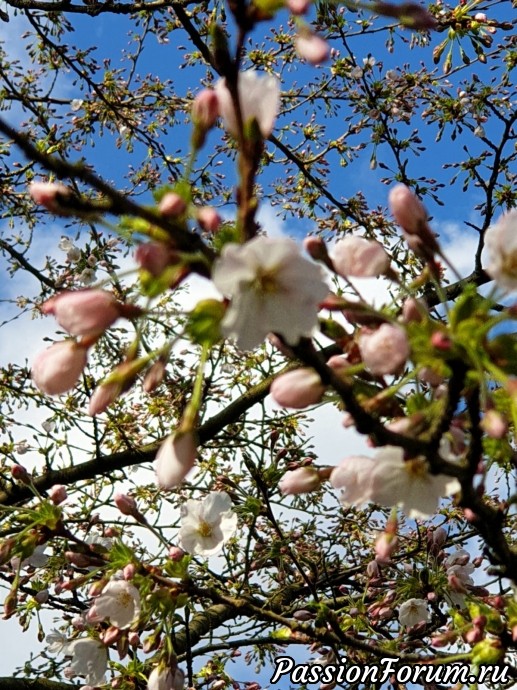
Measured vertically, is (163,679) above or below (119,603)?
below

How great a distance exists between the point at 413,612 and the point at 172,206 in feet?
7.79

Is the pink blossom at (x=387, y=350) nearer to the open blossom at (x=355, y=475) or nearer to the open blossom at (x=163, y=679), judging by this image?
the open blossom at (x=355, y=475)

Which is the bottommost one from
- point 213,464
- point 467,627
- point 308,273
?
point 467,627

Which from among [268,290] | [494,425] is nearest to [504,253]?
[494,425]

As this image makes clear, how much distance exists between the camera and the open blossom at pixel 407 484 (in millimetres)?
1202

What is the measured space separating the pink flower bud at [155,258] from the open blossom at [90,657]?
6.16ft

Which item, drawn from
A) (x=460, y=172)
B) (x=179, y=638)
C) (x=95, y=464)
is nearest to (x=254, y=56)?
(x=460, y=172)

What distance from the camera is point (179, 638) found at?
3.55 m

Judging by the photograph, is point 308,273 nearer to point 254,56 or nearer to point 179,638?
point 179,638

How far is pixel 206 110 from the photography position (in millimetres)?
1114

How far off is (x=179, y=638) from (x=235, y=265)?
10.1 ft

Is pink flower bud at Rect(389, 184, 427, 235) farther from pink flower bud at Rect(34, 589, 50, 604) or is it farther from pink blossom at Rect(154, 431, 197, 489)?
pink flower bud at Rect(34, 589, 50, 604)

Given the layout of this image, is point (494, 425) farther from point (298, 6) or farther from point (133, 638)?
point (133, 638)

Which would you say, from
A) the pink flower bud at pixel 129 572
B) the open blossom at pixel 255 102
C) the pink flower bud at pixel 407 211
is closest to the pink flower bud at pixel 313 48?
the open blossom at pixel 255 102
